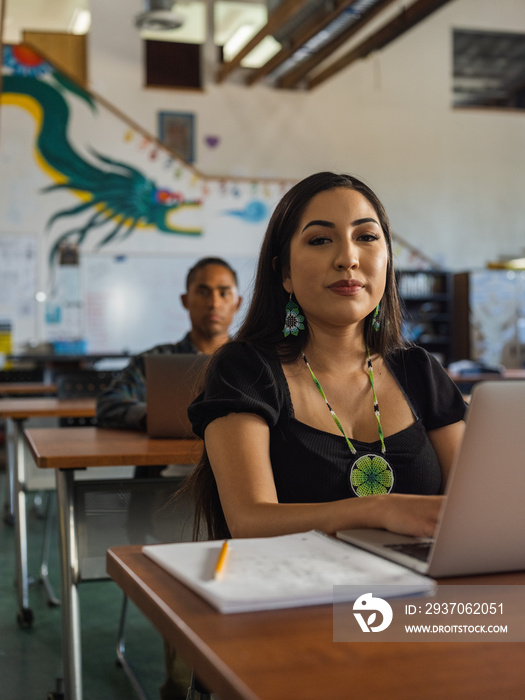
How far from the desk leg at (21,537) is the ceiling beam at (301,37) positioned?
5.26m

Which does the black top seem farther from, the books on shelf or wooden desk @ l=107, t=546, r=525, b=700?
wooden desk @ l=107, t=546, r=525, b=700

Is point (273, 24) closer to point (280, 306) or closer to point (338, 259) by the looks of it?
point (280, 306)

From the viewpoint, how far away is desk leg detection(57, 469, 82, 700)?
2.01 meters

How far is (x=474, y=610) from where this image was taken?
0.76 meters

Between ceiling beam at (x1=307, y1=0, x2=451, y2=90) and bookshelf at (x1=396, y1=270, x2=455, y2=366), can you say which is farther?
bookshelf at (x1=396, y1=270, x2=455, y2=366)

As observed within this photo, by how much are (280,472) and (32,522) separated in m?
3.85

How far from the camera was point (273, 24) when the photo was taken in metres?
7.84

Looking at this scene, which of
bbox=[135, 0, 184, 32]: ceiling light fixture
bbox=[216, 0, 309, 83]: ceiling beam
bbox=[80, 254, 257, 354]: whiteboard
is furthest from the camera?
bbox=[80, 254, 257, 354]: whiteboard

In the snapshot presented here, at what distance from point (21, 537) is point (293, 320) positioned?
2.02m

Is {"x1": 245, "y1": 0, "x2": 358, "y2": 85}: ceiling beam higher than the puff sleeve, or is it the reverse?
{"x1": 245, "y1": 0, "x2": 358, "y2": 85}: ceiling beam

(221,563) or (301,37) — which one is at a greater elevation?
(301,37)

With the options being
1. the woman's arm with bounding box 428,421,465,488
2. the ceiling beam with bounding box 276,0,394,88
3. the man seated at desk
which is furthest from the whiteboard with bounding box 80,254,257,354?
the woman's arm with bounding box 428,421,465,488

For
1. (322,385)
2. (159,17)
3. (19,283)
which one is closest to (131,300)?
(19,283)

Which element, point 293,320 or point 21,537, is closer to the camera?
point 293,320
